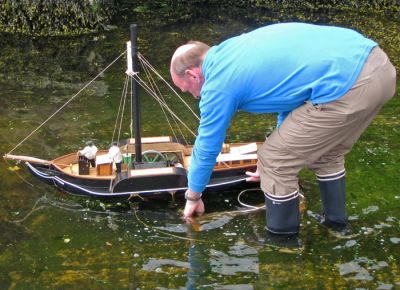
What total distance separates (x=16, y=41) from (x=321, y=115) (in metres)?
8.47

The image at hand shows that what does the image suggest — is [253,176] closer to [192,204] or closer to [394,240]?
[192,204]

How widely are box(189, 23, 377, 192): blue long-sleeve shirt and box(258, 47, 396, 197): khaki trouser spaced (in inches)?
3.3

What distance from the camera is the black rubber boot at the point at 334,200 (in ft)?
16.2

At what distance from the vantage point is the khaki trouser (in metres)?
4.32

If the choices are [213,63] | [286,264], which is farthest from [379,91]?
[286,264]

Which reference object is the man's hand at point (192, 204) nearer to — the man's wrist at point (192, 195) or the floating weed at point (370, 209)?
the man's wrist at point (192, 195)

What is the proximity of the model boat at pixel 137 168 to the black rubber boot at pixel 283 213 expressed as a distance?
865 millimetres

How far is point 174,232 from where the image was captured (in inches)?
211

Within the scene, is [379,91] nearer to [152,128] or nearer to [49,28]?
[152,128]

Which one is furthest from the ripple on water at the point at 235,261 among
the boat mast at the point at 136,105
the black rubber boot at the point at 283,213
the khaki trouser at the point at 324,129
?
Result: the boat mast at the point at 136,105

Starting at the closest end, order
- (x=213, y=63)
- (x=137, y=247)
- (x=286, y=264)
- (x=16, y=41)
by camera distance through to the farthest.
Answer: (x=213, y=63)
(x=286, y=264)
(x=137, y=247)
(x=16, y=41)

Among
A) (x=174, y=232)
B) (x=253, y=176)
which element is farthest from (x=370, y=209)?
(x=174, y=232)

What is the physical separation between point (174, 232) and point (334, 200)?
56.6 inches

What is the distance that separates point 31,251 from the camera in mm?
5078
